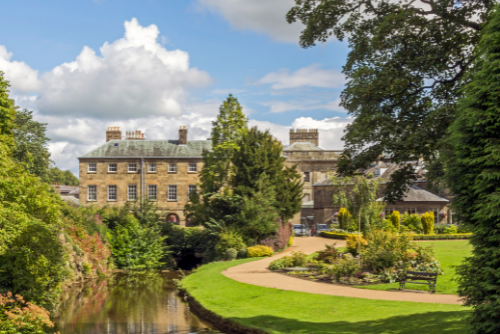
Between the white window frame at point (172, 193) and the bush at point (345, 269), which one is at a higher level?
the white window frame at point (172, 193)

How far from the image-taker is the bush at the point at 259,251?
26438mm

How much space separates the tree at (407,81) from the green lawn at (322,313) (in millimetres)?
3428

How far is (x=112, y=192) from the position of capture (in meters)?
48.5

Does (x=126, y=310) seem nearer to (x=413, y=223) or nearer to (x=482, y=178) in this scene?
(x=482, y=178)

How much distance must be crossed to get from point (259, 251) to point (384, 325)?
16260 millimetres

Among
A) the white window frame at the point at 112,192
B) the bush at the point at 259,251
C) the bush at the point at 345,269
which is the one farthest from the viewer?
the white window frame at the point at 112,192

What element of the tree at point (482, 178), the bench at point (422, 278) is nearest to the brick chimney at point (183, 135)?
the bench at point (422, 278)

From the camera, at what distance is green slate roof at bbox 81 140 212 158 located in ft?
160

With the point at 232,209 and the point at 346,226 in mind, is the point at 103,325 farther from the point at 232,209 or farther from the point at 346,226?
the point at 346,226

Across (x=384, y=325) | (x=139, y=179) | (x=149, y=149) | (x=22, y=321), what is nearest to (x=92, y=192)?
(x=139, y=179)

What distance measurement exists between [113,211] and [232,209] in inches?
325

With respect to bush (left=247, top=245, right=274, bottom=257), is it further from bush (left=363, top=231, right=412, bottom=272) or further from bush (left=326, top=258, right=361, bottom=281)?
bush (left=326, top=258, right=361, bottom=281)

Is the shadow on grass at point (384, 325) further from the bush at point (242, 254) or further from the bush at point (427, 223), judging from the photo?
the bush at point (427, 223)

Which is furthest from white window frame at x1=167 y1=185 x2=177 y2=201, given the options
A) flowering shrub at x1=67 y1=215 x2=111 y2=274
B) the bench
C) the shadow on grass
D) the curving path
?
the shadow on grass
